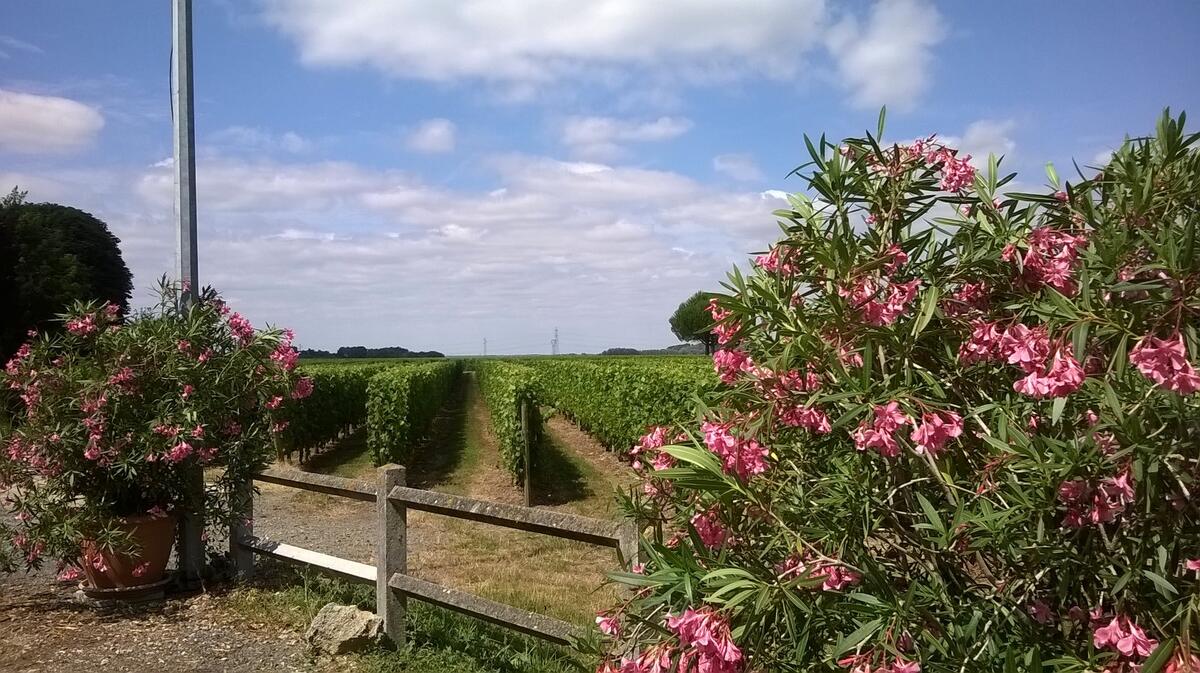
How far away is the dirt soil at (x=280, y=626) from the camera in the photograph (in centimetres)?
487

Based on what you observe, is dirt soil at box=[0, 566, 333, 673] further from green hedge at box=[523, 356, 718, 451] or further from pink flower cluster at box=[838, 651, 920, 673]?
green hedge at box=[523, 356, 718, 451]

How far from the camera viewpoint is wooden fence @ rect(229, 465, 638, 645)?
3.93 metres

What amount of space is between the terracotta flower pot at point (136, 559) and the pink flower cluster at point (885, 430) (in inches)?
211

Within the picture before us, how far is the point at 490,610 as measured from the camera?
4.31 meters

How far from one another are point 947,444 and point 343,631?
3681mm

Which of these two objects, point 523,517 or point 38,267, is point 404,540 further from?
point 38,267

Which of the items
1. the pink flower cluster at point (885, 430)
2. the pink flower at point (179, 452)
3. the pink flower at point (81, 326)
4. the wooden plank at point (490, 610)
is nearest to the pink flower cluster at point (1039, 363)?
the pink flower cluster at point (885, 430)

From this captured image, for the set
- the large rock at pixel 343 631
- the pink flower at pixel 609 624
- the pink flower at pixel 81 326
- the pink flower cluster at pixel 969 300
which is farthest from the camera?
the pink flower at pixel 81 326

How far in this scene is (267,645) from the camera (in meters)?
5.04

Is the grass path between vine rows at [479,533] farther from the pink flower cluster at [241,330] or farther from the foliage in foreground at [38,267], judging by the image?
the foliage in foreground at [38,267]

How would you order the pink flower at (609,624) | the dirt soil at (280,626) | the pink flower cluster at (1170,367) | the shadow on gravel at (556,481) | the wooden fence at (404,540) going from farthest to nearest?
the shadow on gravel at (556,481), the dirt soil at (280,626), the wooden fence at (404,540), the pink flower at (609,624), the pink flower cluster at (1170,367)

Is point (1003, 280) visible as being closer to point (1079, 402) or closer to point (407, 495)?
point (1079, 402)

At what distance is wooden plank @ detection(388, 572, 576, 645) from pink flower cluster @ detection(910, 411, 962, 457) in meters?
2.35

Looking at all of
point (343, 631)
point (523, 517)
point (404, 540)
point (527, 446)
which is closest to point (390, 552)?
point (404, 540)
